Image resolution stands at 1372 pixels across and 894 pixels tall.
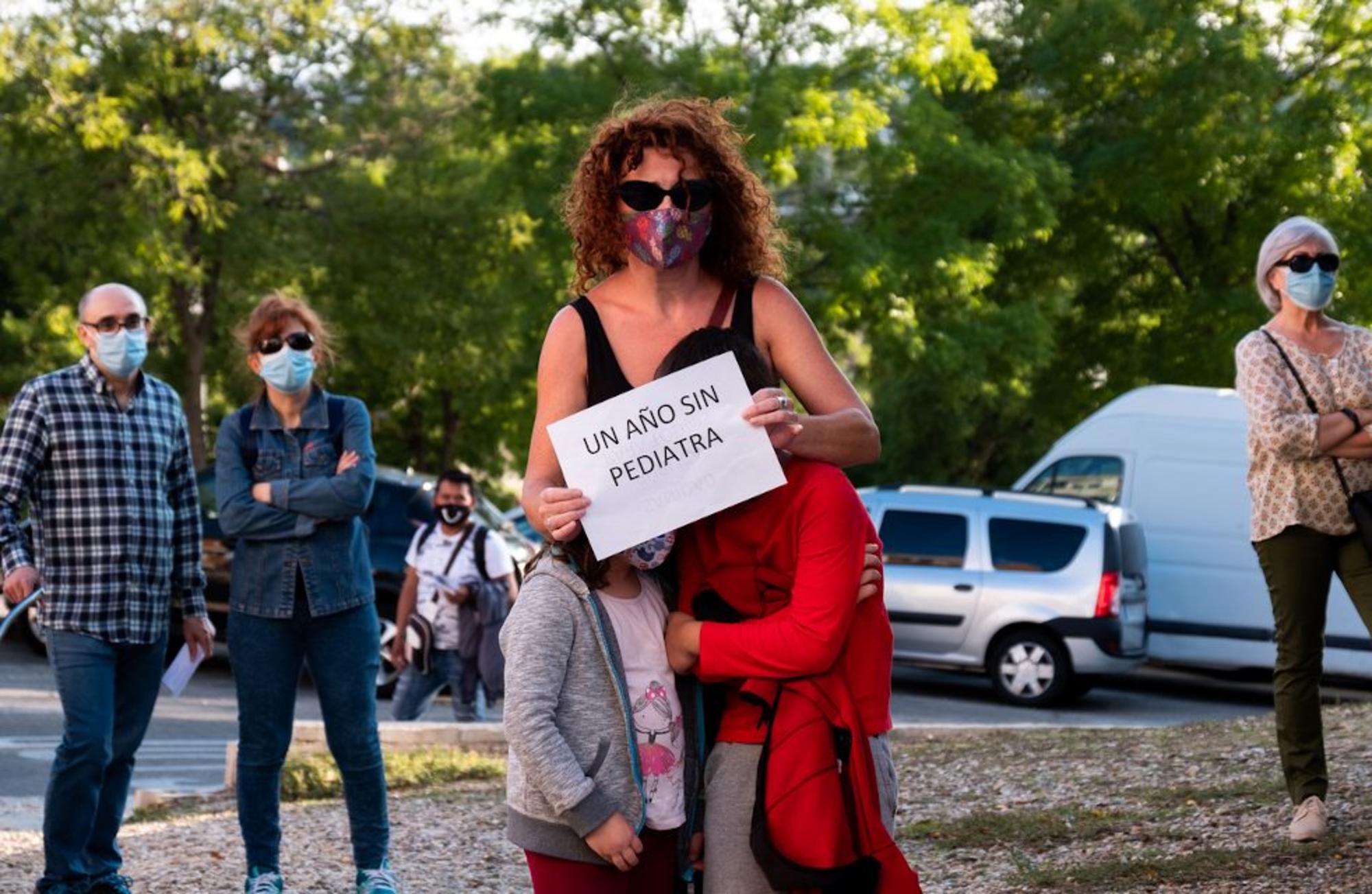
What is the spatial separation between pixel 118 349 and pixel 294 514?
84 cm

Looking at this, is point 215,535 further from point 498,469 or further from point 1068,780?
point 498,469

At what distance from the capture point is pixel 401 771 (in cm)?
999

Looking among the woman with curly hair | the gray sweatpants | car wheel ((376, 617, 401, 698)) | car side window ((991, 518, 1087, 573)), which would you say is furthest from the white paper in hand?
car side window ((991, 518, 1087, 573))

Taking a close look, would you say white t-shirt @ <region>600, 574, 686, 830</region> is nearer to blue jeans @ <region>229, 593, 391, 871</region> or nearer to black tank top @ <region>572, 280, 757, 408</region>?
black tank top @ <region>572, 280, 757, 408</region>

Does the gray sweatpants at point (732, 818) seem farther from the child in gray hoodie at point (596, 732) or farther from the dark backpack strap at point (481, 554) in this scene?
the dark backpack strap at point (481, 554)

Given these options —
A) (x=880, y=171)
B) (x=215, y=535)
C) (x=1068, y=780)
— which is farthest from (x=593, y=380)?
(x=880, y=171)

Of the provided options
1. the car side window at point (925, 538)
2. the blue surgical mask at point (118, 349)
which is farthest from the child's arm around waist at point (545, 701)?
the car side window at point (925, 538)

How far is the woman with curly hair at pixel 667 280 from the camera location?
4121 mm

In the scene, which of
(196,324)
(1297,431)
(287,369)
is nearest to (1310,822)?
(1297,431)

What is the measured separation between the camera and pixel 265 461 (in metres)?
6.52

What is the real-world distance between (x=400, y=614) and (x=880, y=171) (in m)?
12.4

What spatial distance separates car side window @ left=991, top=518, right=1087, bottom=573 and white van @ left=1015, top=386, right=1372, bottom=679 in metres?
1.03

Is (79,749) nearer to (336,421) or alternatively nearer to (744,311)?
(336,421)

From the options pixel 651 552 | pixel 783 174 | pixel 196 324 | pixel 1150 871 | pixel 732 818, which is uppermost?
pixel 783 174
